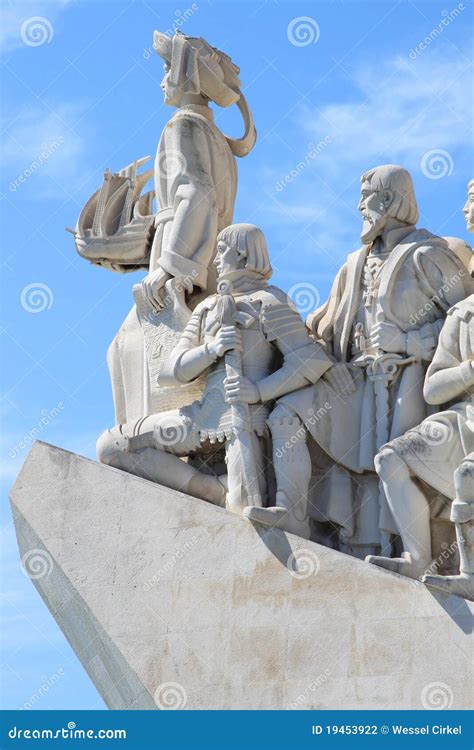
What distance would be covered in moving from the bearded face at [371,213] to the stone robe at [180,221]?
1.20m

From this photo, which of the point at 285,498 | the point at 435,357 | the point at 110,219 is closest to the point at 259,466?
the point at 285,498

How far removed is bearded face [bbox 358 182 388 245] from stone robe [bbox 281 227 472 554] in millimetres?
191

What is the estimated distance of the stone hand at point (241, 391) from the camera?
1269 centimetres

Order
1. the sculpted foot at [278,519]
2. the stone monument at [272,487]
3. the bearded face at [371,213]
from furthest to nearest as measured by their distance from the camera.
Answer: the bearded face at [371,213] → the sculpted foot at [278,519] → the stone monument at [272,487]

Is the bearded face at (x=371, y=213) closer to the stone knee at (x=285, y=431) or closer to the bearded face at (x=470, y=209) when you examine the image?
the bearded face at (x=470, y=209)

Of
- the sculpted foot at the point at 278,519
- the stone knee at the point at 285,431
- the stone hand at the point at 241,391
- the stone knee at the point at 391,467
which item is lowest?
the sculpted foot at the point at 278,519

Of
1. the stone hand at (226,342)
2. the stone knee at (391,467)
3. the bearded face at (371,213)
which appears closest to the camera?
the stone knee at (391,467)

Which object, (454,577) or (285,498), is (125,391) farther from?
(454,577)

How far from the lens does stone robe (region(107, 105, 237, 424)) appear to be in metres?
13.7

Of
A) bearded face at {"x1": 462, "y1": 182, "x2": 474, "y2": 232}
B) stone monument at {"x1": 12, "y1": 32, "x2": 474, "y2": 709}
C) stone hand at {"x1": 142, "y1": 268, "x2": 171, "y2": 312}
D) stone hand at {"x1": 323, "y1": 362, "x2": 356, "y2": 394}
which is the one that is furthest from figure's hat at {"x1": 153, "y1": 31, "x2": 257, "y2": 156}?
stone hand at {"x1": 323, "y1": 362, "x2": 356, "y2": 394}

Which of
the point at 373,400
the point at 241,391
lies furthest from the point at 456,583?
the point at 241,391

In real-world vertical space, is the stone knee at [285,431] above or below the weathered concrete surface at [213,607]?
above

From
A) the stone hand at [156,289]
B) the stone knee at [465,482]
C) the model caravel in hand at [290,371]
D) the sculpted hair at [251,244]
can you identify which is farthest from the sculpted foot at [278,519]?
the stone hand at [156,289]

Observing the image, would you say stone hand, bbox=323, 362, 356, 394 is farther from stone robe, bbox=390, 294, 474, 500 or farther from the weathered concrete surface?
the weathered concrete surface
